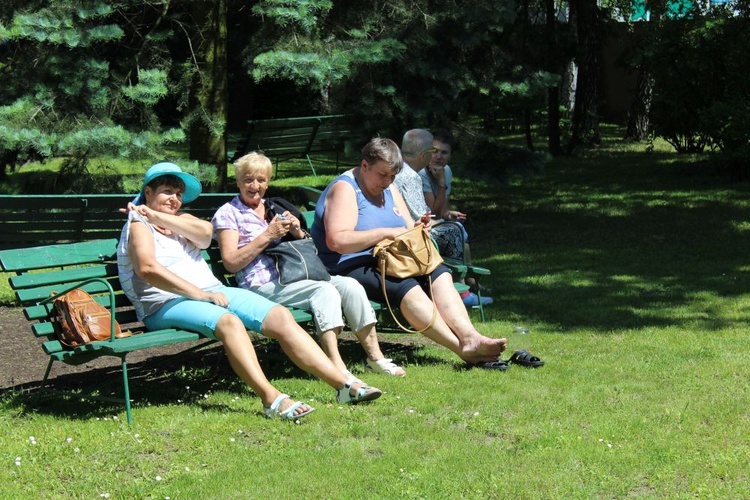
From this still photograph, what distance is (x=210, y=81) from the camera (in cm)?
1129

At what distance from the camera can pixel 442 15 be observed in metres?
11.2

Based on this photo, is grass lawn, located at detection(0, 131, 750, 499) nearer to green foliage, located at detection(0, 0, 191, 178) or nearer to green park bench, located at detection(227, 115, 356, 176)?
green foliage, located at detection(0, 0, 191, 178)

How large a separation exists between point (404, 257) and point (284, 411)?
5.05ft

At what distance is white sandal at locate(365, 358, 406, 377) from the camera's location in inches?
243

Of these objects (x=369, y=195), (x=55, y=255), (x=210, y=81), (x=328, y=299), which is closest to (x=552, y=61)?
(x=210, y=81)

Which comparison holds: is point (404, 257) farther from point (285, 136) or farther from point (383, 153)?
point (285, 136)

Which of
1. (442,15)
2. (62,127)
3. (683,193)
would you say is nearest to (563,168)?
(683,193)

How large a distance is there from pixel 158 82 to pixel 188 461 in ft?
19.8

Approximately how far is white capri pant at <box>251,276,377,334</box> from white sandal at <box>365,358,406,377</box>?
0.22 meters

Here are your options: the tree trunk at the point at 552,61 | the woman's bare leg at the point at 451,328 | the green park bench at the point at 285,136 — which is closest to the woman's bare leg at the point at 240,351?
the woman's bare leg at the point at 451,328

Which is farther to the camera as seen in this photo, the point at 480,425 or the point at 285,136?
the point at 285,136

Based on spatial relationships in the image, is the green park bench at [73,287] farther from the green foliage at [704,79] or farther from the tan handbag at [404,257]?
the green foliage at [704,79]

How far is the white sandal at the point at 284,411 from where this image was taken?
519 cm

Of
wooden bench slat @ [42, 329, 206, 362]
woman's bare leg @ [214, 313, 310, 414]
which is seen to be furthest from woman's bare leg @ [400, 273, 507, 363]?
wooden bench slat @ [42, 329, 206, 362]
